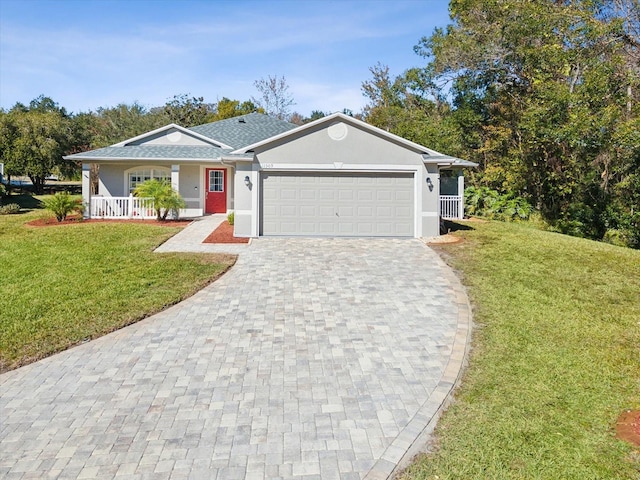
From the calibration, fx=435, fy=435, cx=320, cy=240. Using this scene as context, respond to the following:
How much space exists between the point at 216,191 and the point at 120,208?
414cm

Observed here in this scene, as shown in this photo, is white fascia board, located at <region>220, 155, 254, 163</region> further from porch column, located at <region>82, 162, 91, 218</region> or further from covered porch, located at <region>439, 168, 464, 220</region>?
covered porch, located at <region>439, 168, 464, 220</region>

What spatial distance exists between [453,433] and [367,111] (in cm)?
4631

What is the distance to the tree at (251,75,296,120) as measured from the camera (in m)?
43.7

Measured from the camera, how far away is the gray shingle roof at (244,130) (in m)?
22.2

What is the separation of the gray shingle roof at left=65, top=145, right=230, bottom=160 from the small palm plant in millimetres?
1558

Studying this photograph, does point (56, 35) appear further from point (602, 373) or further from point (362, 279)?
point (602, 373)

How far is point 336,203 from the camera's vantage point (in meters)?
14.8

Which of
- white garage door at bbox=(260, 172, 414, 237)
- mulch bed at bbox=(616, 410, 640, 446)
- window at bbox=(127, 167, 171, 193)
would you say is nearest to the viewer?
mulch bed at bbox=(616, 410, 640, 446)

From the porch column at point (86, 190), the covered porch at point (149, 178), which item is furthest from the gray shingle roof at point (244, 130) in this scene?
the porch column at point (86, 190)

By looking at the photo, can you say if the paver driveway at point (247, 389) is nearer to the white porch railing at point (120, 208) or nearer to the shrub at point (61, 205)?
the white porch railing at point (120, 208)

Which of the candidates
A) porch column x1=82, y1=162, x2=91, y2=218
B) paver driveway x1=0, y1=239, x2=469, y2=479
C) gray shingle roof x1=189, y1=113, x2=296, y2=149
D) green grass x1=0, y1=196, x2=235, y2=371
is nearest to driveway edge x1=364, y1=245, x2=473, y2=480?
paver driveway x1=0, y1=239, x2=469, y2=479

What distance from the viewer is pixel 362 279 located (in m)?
9.94

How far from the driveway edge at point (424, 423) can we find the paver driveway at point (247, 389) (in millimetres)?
20

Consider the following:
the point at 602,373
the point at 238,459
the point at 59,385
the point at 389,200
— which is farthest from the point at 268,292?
the point at 389,200
